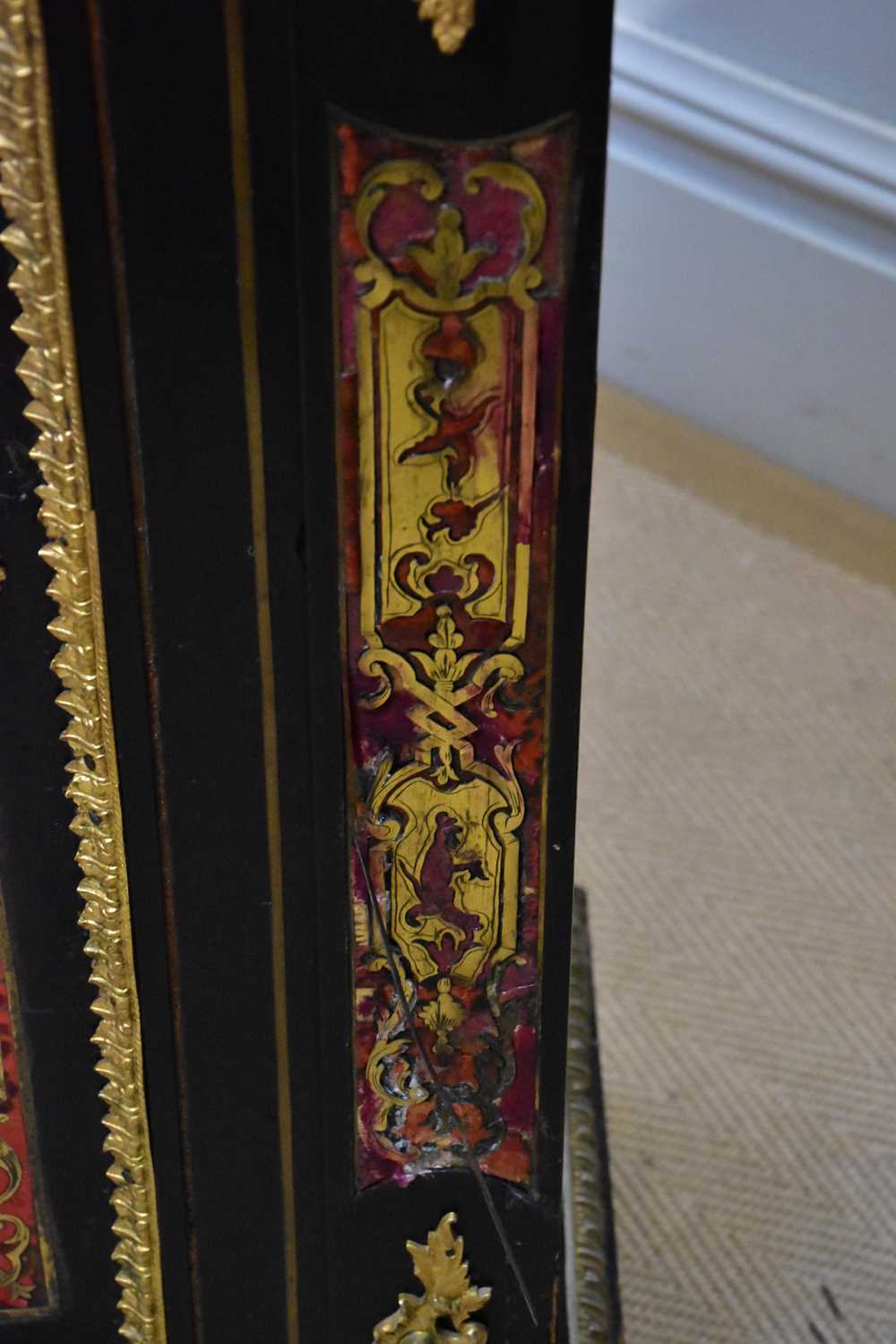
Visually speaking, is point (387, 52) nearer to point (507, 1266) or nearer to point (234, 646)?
point (234, 646)

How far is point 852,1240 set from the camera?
1.11 m

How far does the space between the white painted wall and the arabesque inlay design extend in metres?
0.93

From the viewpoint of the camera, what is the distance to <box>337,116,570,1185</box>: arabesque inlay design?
0.58 m

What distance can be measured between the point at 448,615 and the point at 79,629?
122 mm

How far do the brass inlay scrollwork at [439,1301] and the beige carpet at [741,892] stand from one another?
0.28m

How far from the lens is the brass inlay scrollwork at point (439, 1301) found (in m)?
0.79

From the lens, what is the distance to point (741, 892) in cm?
131

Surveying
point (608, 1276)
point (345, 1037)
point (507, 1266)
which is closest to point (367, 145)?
point (345, 1037)

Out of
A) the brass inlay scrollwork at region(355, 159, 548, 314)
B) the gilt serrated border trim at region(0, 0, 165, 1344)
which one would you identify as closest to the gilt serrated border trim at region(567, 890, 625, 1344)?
the gilt serrated border trim at region(0, 0, 165, 1344)

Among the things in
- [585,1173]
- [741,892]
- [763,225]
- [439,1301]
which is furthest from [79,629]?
[763,225]

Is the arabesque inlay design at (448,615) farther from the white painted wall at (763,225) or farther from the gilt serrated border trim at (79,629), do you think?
the white painted wall at (763,225)

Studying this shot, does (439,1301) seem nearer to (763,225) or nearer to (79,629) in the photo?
(79,629)

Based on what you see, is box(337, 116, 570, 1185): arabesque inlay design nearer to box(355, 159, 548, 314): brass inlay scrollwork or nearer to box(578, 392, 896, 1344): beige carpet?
box(355, 159, 548, 314): brass inlay scrollwork

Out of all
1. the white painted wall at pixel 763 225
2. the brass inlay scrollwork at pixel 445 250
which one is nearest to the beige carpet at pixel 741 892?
the white painted wall at pixel 763 225
